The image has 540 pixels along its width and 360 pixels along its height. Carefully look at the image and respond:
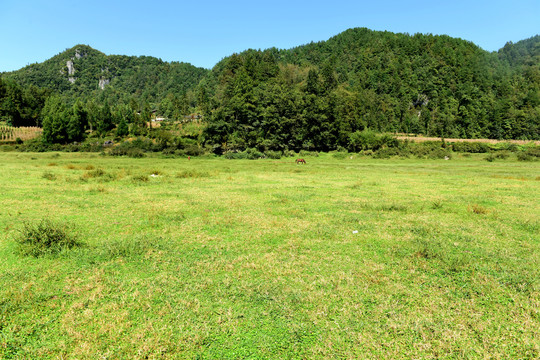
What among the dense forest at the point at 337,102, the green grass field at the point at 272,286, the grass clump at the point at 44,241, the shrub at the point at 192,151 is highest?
the dense forest at the point at 337,102

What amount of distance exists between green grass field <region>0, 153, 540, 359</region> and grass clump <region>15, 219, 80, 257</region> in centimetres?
24

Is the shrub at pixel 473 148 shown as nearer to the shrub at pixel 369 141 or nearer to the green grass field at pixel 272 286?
the shrub at pixel 369 141

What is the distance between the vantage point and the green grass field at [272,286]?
14.1 feet

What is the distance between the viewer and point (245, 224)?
10.7 m

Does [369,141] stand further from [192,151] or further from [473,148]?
[192,151]

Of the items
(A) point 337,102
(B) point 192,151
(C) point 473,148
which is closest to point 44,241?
(B) point 192,151

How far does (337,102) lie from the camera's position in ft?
239

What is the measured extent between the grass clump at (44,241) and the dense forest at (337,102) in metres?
54.9

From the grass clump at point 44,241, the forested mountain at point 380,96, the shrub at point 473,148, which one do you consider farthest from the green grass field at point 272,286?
the shrub at point 473,148

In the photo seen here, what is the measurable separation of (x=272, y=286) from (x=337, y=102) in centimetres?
7314

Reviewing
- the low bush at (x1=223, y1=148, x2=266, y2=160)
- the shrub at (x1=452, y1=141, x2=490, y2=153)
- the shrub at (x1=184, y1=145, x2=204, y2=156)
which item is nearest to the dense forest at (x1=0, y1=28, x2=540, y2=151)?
the shrub at (x1=184, y1=145, x2=204, y2=156)

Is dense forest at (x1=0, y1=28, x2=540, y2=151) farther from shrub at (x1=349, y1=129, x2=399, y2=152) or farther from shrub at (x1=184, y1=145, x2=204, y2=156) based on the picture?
shrub at (x1=184, y1=145, x2=204, y2=156)

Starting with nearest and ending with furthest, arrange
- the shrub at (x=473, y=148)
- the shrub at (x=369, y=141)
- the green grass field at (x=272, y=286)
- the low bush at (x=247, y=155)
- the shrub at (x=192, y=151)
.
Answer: the green grass field at (x=272, y=286) → the low bush at (x=247, y=155) → the shrub at (x=192, y=151) → the shrub at (x=473, y=148) → the shrub at (x=369, y=141)

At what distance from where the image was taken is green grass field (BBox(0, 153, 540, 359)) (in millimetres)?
4309
